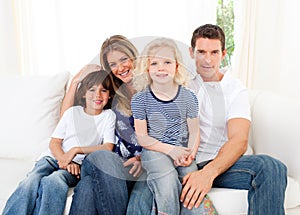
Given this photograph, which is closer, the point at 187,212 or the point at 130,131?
the point at 187,212

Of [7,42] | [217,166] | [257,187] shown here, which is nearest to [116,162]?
[217,166]

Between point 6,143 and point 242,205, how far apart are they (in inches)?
44.5

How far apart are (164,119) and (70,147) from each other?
44 cm

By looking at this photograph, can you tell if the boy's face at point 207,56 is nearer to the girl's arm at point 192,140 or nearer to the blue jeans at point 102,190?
the girl's arm at point 192,140

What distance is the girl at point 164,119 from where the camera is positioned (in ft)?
4.40

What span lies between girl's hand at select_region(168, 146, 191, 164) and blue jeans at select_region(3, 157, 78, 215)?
1.26ft

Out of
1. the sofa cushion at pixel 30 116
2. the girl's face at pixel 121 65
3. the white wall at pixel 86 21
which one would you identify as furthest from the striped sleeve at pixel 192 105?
the white wall at pixel 86 21

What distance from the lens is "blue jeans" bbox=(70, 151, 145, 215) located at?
52.6 inches

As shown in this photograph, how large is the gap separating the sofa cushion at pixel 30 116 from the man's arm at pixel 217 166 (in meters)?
0.80

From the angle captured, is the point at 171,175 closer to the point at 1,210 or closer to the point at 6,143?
the point at 1,210

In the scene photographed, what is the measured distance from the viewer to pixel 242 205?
140cm

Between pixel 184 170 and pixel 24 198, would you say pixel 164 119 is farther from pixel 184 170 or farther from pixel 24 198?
pixel 24 198

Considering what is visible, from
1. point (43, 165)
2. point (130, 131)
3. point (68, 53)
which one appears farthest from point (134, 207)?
point (68, 53)

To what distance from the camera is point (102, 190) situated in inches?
53.1
